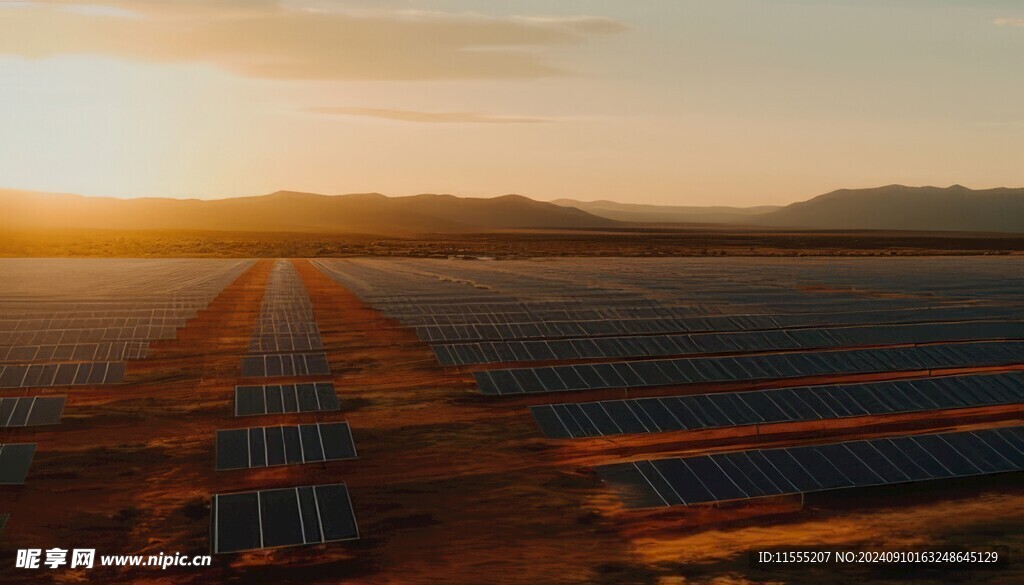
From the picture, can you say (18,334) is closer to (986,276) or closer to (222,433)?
(222,433)

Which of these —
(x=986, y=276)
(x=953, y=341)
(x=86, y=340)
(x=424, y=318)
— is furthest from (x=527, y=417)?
(x=986, y=276)

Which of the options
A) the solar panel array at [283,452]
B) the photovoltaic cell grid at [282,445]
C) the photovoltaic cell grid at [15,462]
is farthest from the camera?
the photovoltaic cell grid at [282,445]

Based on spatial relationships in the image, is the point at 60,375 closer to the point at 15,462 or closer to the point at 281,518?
the point at 15,462

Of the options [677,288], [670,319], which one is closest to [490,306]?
[670,319]

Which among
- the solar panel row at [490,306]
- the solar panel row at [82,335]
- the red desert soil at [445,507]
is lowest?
the red desert soil at [445,507]

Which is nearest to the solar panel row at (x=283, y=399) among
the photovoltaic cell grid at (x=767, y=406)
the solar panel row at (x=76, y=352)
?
the photovoltaic cell grid at (x=767, y=406)

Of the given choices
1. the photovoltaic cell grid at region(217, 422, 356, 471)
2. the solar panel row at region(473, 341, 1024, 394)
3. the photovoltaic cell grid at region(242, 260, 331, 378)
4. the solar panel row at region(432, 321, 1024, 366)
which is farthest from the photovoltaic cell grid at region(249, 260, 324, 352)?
the photovoltaic cell grid at region(217, 422, 356, 471)

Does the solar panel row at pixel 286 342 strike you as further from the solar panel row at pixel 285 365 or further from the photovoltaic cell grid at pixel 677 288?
the photovoltaic cell grid at pixel 677 288
